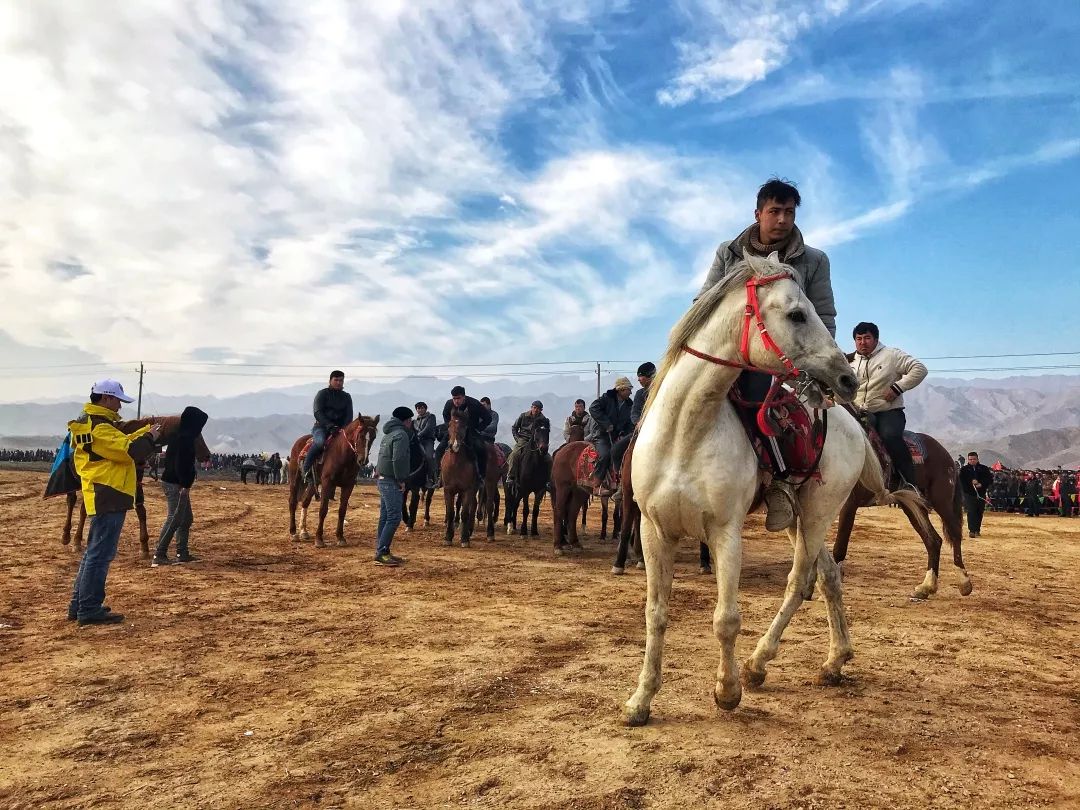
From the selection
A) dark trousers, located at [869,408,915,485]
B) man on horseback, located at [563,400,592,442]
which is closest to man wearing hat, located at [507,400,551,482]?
man on horseback, located at [563,400,592,442]

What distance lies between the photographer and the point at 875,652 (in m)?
5.46

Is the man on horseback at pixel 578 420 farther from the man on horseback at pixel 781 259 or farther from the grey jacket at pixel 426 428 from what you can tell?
the man on horseback at pixel 781 259

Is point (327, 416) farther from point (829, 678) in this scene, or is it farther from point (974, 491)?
point (974, 491)

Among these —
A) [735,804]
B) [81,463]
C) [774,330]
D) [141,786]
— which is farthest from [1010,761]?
[81,463]

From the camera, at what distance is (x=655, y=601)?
403cm

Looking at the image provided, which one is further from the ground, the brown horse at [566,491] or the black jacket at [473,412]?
the black jacket at [473,412]

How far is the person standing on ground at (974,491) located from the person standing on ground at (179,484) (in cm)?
1510

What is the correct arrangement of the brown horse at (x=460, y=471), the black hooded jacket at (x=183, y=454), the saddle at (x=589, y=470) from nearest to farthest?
1. the black hooded jacket at (x=183, y=454)
2. the saddle at (x=589, y=470)
3. the brown horse at (x=460, y=471)

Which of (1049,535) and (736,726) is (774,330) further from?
(1049,535)

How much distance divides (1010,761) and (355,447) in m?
10.3

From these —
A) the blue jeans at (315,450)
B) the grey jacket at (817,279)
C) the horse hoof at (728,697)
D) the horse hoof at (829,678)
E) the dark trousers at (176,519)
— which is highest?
the grey jacket at (817,279)

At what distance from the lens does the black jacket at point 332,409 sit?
12352 millimetres

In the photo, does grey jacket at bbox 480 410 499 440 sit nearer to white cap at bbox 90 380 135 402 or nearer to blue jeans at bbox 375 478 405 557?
blue jeans at bbox 375 478 405 557

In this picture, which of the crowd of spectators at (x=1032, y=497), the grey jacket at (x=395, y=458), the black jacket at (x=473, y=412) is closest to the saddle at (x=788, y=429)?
the grey jacket at (x=395, y=458)
